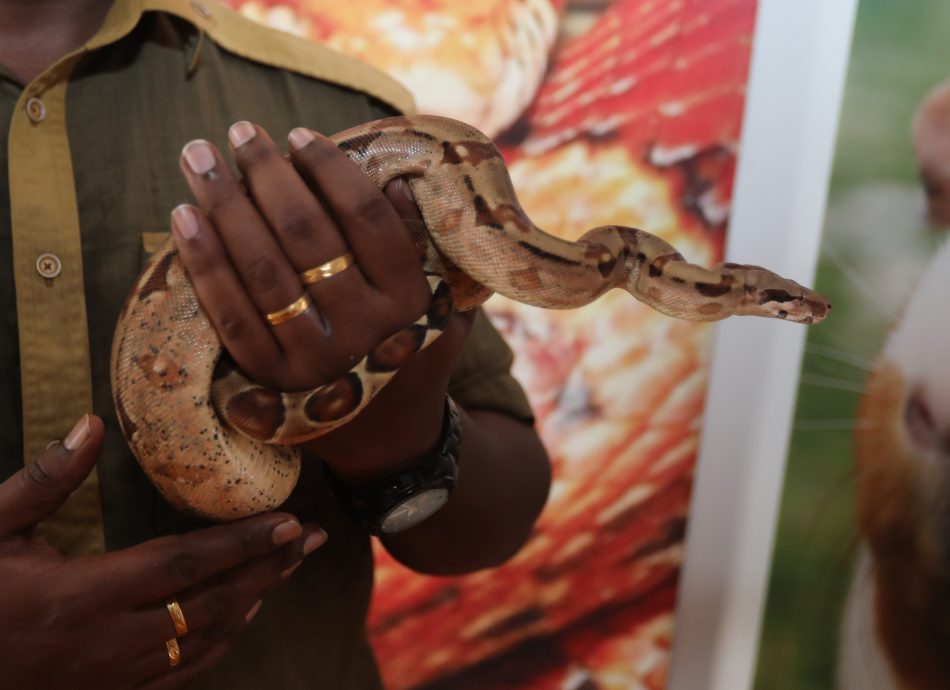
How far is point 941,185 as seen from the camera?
1612 mm

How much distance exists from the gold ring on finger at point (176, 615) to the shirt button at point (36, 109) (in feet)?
1.96

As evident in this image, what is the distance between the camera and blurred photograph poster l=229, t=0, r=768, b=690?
193 centimetres

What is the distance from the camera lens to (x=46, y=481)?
835mm

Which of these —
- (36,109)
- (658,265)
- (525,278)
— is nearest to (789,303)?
(658,265)

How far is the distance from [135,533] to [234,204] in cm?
49

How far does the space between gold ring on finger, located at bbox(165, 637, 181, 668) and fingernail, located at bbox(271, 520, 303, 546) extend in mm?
151

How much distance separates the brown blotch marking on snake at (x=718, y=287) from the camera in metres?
1.17

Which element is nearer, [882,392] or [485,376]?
[485,376]

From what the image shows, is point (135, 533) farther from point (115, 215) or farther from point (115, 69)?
point (115, 69)

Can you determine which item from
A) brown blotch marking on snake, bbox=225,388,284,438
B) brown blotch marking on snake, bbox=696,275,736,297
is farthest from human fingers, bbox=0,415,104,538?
brown blotch marking on snake, bbox=696,275,736,297

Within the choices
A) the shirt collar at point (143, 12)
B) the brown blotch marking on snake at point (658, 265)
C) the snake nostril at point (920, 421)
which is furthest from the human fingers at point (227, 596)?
the snake nostril at point (920, 421)

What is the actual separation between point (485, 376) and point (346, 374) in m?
0.50

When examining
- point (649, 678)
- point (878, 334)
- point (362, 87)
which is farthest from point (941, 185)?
point (649, 678)

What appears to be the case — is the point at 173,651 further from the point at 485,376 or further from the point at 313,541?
the point at 485,376
